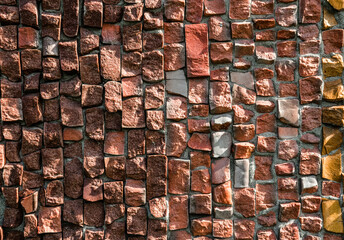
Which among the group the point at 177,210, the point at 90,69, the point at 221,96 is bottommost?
the point at 177,210

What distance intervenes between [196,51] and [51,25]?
0.64 m

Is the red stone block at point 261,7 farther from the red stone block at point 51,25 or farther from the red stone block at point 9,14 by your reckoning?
the red stone block at point 9,14

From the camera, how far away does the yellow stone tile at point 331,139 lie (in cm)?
137

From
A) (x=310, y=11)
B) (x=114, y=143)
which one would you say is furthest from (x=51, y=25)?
(x=310, y=11)

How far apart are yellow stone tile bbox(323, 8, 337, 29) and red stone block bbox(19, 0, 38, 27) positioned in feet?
4.12

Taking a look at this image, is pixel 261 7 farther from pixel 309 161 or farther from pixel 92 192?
pixel 92 192

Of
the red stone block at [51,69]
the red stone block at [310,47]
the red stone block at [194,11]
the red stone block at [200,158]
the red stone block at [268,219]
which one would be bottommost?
the red stone block at [268,219]

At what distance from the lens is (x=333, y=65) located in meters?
1.37

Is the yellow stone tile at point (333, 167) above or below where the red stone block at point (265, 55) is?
below

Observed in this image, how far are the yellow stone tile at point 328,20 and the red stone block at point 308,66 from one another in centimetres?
15

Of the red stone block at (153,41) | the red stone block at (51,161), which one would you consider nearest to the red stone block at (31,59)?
the red stone block at (51,161)

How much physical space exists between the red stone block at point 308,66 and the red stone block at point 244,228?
0.69 m

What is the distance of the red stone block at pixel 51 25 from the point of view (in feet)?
4.39

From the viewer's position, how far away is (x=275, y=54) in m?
1.36
